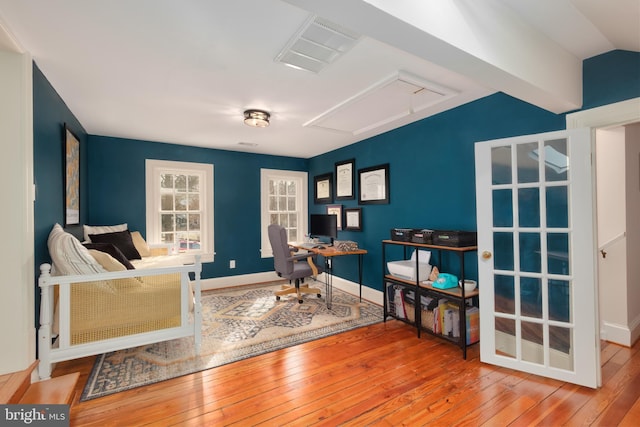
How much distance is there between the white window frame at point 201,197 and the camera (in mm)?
4273

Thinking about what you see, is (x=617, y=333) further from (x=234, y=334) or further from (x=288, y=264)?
(x=234, y=334)

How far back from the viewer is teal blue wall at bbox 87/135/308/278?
400 cm

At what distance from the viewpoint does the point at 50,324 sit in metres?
2.00

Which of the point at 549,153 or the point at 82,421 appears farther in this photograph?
the point at 549,153

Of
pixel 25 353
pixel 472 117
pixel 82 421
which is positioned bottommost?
pixel 82 421

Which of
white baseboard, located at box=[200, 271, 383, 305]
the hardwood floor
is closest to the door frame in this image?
the hardwood floor

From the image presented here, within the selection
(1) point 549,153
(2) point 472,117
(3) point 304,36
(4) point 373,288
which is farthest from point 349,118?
(4) point 373,288

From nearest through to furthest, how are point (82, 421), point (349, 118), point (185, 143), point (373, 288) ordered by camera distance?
point (82, 421), point (349, 118), point (373, 288), point (185, 143)

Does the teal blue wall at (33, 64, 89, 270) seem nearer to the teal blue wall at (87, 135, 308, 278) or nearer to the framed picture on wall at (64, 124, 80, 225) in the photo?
the framed picture on wall at (64, 124, 80, 225)

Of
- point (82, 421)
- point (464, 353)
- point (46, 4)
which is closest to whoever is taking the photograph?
point (46, 4)

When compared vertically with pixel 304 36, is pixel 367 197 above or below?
below

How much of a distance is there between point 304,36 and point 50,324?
2.59 m

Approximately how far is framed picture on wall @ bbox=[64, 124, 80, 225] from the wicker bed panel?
1.09 m

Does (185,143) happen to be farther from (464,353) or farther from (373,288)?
(464,353)
